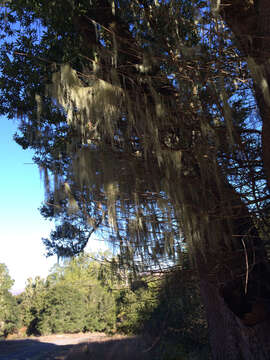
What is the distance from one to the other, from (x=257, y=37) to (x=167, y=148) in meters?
1.16

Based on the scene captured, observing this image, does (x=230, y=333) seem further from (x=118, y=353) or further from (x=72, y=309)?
(x=72, y=309)

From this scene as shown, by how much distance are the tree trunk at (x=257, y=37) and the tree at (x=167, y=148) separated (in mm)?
154

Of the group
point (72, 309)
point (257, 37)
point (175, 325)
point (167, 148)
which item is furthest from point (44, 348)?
point (257, 37)

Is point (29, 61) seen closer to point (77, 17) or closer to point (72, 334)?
point (77, 17)

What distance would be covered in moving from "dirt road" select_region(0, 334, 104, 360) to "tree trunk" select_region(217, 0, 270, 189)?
35.8 ft

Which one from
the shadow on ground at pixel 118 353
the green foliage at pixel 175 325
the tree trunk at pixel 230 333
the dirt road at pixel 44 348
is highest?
the tree trunk at pixel 230 333

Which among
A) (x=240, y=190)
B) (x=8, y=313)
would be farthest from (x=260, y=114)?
(x=8, y=313)

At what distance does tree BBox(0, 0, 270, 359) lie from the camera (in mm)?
2512

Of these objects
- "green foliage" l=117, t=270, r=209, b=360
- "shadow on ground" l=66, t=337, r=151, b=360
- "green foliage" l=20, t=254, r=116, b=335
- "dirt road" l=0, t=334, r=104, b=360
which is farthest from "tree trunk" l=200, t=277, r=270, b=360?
"green foliage" l=20, t=254, r=116, b=335

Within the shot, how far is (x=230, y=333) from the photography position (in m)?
3.42

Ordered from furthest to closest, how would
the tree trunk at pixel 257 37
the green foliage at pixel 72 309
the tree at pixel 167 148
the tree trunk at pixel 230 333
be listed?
the green foliage at pixel 72 309
the tree trunk at pixel 230 333
the tree at pixel 167 148
the tree trunk at pixel 257 37

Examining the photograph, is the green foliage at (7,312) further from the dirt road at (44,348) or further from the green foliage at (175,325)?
the green foliage at (175,325)

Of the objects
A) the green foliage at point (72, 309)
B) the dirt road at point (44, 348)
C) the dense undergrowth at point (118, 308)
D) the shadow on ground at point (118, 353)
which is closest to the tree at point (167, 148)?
the dense undergrowth at point (118, 308)

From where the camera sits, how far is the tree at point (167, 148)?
2.51m
